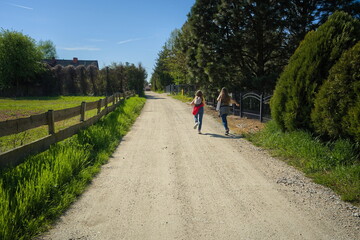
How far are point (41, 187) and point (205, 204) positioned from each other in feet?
7.71

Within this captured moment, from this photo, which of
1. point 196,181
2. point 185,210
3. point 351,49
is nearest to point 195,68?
point 351,49

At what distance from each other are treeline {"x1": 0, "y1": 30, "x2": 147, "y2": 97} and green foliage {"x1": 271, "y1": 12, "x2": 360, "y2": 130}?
32292 mm

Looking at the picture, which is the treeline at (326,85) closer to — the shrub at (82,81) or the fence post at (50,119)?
the fence post at (50,119)

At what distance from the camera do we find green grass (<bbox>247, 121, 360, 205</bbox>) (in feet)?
12.6

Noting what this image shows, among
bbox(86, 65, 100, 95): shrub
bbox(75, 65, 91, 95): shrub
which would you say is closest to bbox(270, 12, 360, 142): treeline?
bbox(86, 65, 100, 95): shrub

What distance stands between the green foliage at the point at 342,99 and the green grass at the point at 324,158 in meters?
0.31

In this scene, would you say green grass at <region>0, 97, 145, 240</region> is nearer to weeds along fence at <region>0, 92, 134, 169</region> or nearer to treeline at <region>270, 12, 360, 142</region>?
weeds along fence at <region>0, 92, 134, 169</region>

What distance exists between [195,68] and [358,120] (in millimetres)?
12190

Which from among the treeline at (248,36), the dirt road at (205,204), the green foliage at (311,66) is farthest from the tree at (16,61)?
the green foliage at (311,66)

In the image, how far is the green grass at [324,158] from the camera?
12.6 feet

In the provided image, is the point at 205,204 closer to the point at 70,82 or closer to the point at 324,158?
the point at 324,158

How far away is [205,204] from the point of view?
3.41 m

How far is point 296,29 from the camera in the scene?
12.5 m

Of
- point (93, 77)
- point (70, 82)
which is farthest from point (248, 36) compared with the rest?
point (70, 82)
